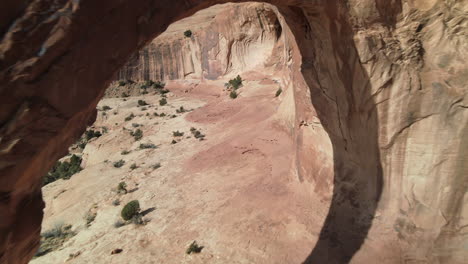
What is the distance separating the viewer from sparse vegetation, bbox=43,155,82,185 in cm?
2014

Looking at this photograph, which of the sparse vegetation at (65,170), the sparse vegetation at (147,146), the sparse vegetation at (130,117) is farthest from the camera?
the sparse vegetation at (130,117)

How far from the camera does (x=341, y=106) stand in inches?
253

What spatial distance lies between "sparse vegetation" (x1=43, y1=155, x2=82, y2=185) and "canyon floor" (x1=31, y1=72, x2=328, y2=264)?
24.3 inches

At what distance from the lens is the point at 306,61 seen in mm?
6953

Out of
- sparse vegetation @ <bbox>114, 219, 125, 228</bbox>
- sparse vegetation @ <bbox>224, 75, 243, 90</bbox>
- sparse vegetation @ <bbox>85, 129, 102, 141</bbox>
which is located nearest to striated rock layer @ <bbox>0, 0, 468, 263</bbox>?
sparse vegetation @ <bbox>114, 219, 125, 228</bbox>

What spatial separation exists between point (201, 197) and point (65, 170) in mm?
14422

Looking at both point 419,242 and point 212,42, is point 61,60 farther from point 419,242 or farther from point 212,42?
point 212,42

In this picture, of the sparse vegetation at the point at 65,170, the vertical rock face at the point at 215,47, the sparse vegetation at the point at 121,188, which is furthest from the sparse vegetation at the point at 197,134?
the vertical rock face at the point at 215,47

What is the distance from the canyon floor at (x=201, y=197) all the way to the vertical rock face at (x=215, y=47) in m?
7.22

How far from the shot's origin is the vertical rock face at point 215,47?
26.4 m

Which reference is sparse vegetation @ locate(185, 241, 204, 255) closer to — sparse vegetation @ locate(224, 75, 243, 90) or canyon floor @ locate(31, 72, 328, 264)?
canyon floor @ locate(31, 72, 328, 264)

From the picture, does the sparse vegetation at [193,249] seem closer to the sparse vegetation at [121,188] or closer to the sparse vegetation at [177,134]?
the sparse vegetation at [121,188]

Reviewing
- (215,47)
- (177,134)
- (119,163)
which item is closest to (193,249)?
(119,163)

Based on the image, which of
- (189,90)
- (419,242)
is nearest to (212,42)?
(189,90)
